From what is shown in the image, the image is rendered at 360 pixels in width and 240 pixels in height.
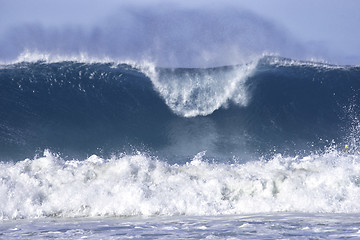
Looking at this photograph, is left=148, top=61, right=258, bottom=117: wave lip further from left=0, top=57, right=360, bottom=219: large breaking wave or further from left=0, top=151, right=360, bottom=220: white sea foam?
left=0, top=151, right=360, bottom=220: white sea foam

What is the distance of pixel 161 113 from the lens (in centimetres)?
1552

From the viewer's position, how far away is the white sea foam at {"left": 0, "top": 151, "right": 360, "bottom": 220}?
337 inches

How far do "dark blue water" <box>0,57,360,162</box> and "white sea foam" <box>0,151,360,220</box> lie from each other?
3.48 m

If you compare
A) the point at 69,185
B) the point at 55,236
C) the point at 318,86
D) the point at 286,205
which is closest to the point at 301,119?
the point at 318,86

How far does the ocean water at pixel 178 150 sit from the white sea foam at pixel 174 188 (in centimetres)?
3

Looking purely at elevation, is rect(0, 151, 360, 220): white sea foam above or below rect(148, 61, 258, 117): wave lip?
below

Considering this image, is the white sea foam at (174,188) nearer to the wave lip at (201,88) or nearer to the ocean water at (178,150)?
the ocean water at (178,150)

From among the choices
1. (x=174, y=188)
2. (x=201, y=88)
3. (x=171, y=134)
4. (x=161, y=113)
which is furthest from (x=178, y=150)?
(x=174, y=188)

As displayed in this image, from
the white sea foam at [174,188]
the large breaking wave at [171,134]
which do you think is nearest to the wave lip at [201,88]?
the large breaking wave at [171,134]

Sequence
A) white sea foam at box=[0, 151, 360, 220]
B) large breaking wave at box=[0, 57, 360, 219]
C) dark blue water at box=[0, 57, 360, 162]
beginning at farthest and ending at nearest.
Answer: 1. dark blue water at box=[0, 57, 360, 162]
2. large breaking wave at box=[0, 57, 360, 219]
3. white sea foam at box=[0, 151, 360, 220]

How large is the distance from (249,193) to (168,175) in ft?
5.82

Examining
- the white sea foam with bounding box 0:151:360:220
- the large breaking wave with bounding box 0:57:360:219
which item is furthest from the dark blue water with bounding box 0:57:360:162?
the white sea foam with bounding box 0:151:360:220

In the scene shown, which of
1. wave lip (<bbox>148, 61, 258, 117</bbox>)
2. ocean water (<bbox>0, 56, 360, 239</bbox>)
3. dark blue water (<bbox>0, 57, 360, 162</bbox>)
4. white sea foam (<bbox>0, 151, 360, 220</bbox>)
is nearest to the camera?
ocean water (<bbox>0, 56, 360, 239</bbox>)

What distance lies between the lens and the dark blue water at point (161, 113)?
1435 cm
